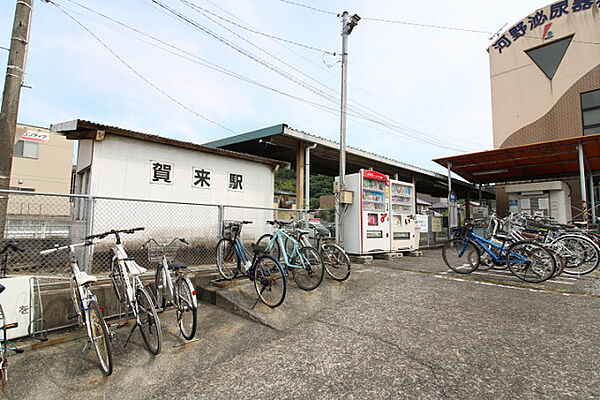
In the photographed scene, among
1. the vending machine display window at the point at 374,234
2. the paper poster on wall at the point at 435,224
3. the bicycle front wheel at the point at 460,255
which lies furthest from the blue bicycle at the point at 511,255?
the paper poster on wall at the point at 435,224

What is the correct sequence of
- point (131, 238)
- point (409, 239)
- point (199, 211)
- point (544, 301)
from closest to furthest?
point (544, 301)
point (131, 238)
point (199, 211)
point (409, 239)

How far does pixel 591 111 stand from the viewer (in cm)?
1279

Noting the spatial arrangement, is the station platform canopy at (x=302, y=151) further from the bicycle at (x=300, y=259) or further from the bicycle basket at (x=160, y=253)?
the bicycle basket at (x=160, y=253)

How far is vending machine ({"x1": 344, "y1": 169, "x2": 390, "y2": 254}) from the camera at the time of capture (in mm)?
6762

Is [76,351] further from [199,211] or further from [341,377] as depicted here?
[199,211]

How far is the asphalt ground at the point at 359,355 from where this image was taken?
2.13 meters

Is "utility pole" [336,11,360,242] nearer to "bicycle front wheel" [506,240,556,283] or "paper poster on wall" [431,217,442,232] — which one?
"bicycle front wheel" [506,240,556,283]

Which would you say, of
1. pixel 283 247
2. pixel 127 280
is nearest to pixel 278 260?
pixel 283 247

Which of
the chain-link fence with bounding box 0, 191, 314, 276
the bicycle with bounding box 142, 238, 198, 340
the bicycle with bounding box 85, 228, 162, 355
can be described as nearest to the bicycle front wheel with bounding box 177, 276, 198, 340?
the bicycle with bounding box 142, 238, 198, 340

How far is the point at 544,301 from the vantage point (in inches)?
151

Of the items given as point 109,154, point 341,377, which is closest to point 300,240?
point 341,377

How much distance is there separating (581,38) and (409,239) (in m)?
13.6

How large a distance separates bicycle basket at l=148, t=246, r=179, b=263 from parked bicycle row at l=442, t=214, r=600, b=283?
5.10 metres

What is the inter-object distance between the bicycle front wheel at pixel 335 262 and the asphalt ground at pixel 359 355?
0.84 metres
